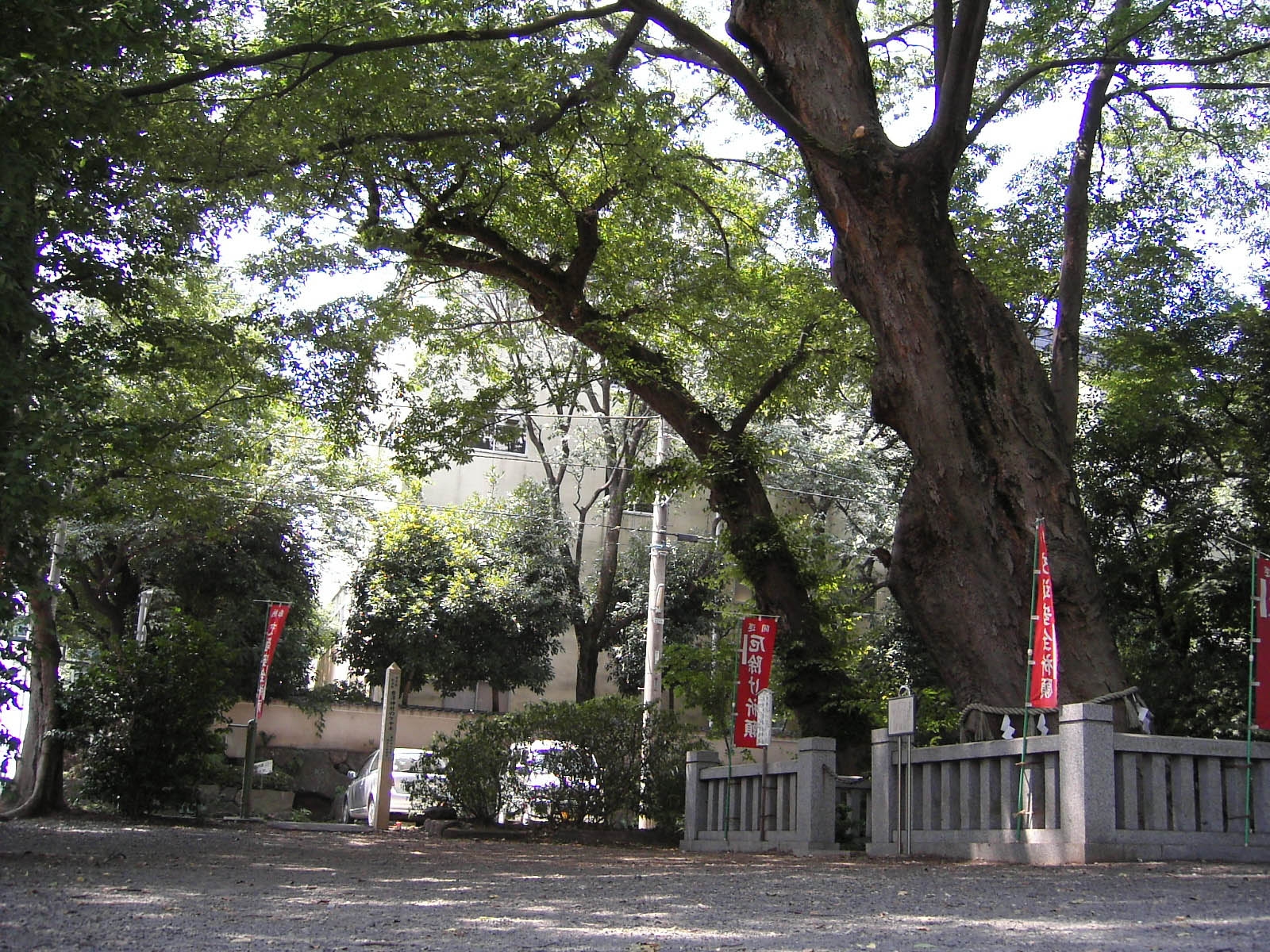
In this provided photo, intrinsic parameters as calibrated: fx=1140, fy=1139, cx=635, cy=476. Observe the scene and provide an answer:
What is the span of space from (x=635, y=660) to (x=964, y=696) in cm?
1725

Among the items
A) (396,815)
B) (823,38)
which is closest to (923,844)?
(823,38)

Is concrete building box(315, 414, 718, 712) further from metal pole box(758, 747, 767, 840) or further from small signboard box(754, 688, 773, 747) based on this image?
metal pole box(758, 747, 767, 840)

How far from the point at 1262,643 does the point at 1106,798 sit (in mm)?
1988

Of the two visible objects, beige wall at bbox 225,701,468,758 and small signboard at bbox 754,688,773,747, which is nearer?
small signboard at bbox 754,688,773,747

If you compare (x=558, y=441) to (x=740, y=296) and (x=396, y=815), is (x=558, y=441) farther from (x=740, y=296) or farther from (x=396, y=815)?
(x=740, y=296)

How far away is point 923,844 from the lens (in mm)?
9625

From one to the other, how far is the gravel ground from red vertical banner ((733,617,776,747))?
122 inches

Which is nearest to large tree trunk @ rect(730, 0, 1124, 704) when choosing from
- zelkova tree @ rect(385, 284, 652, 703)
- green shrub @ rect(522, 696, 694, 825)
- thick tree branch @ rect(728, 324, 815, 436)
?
thick tree branch @ rect(728, 324, 815, 436)

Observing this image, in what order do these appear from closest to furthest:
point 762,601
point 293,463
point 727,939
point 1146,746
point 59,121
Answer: point 727,939
point 59,121
point 1146,746
point 762,601
point 293,463

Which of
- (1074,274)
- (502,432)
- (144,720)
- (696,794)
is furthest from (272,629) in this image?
(1074,274)

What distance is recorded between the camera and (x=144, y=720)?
1536 cm

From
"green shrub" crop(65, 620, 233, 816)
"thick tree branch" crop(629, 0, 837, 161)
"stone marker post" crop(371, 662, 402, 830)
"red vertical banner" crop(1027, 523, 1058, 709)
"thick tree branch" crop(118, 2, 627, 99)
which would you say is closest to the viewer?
"red vertical banner" crop(1027, 523, 1058, 709)

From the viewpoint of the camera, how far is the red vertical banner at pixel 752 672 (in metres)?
12.7

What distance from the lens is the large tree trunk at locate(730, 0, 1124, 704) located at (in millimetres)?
9500
